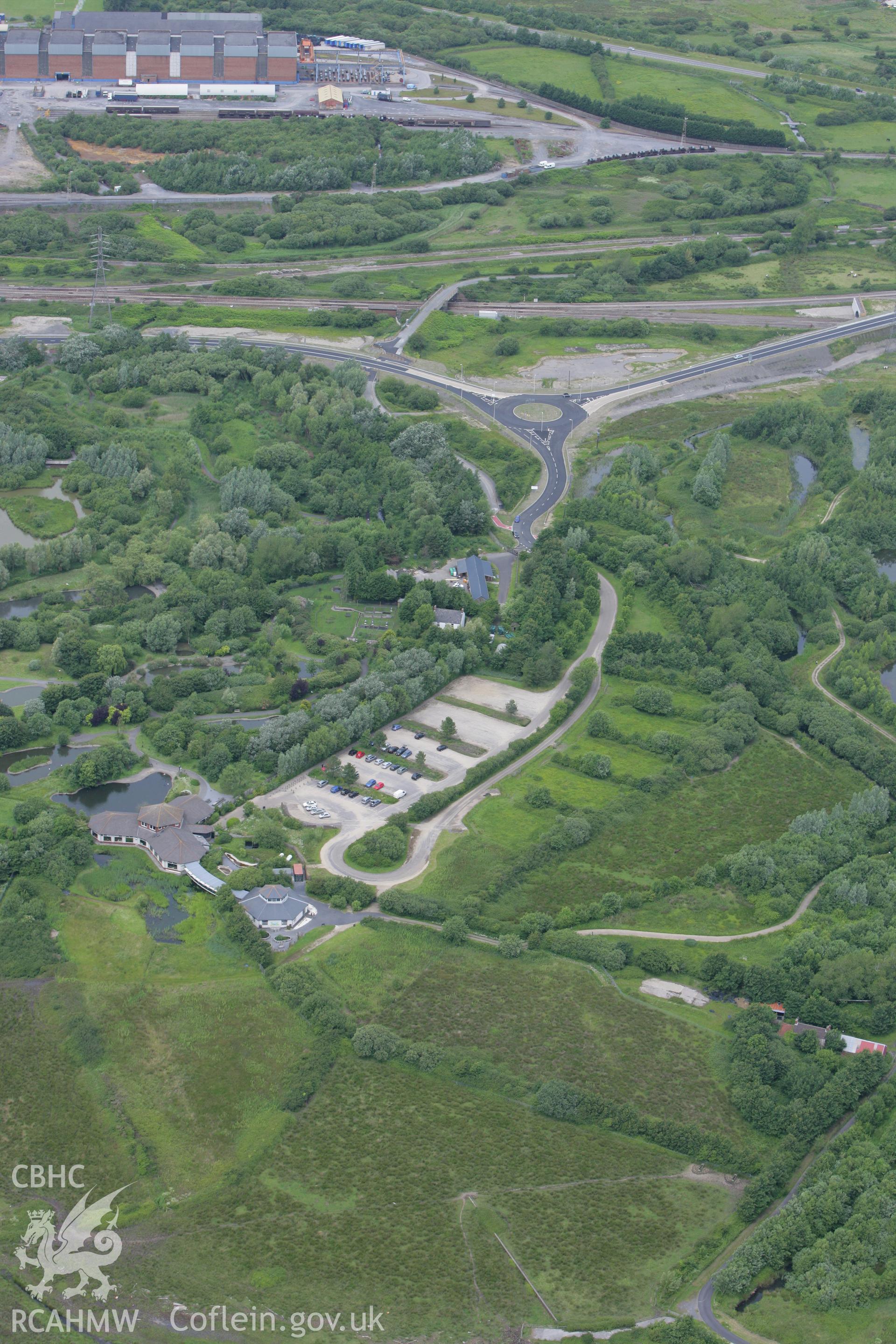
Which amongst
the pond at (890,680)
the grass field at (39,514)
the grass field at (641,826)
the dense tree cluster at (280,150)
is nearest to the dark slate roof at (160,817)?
the grass field at (641,826)

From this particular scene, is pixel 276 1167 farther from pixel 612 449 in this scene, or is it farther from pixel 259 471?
pixel 612 449

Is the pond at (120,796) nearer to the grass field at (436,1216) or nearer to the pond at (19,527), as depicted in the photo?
the grass field at (436,1216)

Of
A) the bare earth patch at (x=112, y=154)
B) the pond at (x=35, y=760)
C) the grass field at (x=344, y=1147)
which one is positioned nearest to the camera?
the grass field at (x=344, y=1147)

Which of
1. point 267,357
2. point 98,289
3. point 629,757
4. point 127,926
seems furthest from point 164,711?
point 98,289

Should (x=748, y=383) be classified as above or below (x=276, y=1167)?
above

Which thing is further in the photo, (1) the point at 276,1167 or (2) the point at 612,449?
(2) the point at 612,449

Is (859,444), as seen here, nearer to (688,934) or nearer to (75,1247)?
(688,934)

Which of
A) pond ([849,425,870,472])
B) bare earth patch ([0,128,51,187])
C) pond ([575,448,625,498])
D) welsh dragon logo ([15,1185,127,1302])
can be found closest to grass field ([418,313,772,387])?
pond ([575,448,625,498])
